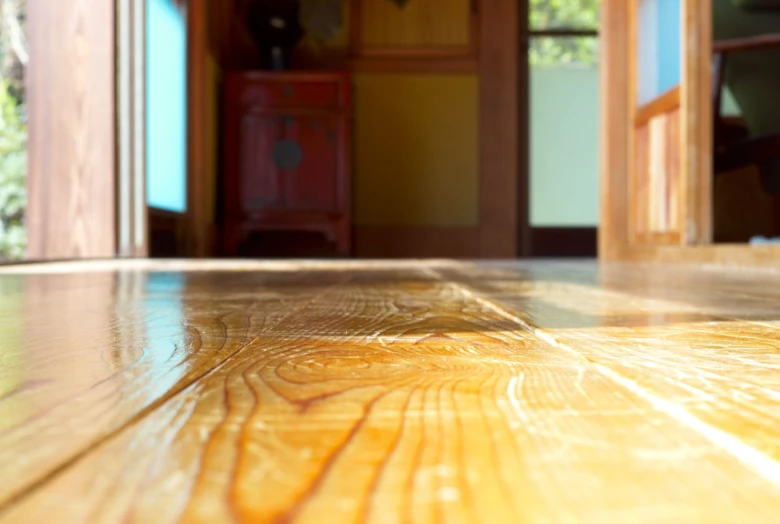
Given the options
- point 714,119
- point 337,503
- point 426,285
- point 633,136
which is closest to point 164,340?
point 337,503

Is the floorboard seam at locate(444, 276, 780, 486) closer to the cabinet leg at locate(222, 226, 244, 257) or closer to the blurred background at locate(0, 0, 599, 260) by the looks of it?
the blurred background at locate(0, 0, 599, 260)

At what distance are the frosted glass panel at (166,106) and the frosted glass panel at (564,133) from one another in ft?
6.47

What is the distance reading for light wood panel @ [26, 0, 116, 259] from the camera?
2738 mm

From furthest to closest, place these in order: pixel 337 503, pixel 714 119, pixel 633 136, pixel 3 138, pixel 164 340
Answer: pixel 3 138
pixel 633 136
pixel 714 119
pixel 164 340
pixel 337 503

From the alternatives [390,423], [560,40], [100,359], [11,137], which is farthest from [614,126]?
[390,423]

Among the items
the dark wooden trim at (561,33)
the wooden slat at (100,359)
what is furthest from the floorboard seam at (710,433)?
the dark wooden trim at (561,33)

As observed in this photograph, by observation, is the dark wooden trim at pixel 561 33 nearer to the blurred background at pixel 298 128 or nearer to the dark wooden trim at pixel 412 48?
the blurred background at pixel 298 128

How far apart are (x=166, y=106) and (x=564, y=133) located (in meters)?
2.29

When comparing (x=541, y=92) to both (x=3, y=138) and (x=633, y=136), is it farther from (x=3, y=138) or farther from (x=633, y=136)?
(x=3, y=138)

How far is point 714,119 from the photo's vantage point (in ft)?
8.38

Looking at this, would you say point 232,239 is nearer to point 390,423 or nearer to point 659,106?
point 659,106

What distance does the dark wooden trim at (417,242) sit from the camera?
455 cm

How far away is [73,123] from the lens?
275 cm

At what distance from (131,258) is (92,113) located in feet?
1.60
